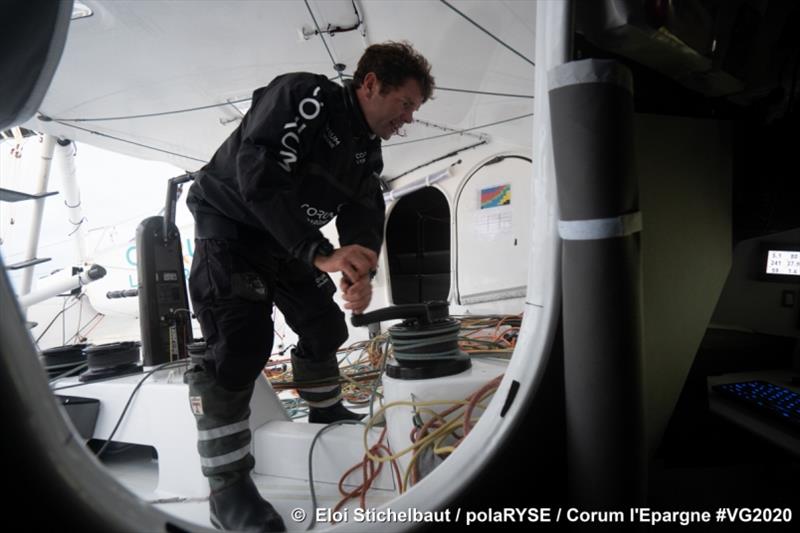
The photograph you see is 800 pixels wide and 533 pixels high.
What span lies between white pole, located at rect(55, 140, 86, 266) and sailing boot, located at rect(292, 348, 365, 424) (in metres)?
3.58

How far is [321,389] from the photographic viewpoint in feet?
4.46

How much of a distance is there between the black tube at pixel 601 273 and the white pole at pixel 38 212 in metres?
4.07

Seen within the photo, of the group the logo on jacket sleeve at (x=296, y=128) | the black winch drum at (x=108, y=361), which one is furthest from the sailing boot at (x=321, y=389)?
the black winch drum at (x=108, y=361)

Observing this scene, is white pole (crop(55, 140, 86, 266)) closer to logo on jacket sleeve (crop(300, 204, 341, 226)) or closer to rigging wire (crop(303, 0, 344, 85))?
rigging wire (crop(303, 0, 344, 85))

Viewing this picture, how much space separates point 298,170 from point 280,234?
0.30 metres

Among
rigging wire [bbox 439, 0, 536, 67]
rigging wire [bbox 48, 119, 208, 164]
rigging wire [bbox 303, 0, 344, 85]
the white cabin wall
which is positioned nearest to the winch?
rigging wire [bbox 439, 0, 536, 67]

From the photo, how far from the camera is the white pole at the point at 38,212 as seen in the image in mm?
3047

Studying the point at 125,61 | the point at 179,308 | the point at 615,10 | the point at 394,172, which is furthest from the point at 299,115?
the point at 394,172

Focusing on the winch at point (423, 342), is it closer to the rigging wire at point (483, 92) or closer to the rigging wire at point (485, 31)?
the rigging wire at point (485, 31)

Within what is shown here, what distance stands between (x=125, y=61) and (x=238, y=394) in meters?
2.19

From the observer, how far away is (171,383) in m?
1.38

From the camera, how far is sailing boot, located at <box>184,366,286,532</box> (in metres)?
0.93

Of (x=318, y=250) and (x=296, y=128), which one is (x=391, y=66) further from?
(x=318, y=250)

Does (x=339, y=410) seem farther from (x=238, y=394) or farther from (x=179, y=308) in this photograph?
(x=179, y=308)
